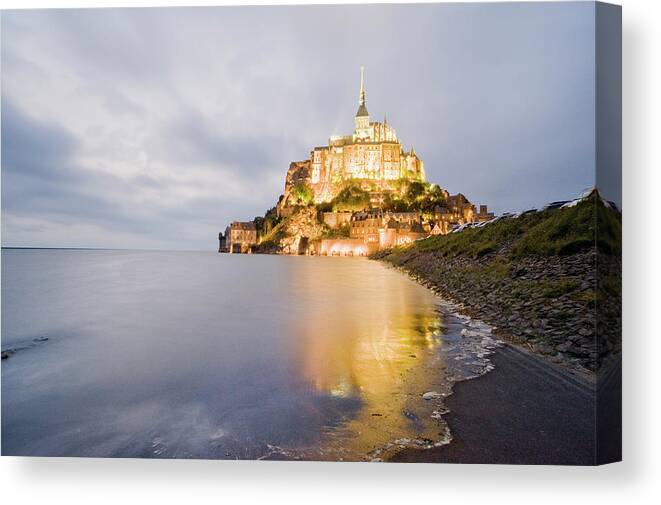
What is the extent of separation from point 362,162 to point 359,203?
26.4ft

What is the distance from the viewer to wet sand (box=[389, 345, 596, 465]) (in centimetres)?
254

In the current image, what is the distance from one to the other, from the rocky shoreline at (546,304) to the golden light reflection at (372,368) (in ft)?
2.87

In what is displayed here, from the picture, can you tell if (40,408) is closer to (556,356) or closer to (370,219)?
(556,356)

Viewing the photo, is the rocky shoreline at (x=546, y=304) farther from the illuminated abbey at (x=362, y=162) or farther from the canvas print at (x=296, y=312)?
the illuminated abbey at (x=362, y=162)

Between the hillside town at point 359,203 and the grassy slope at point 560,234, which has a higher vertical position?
the hillside town at point 359,203

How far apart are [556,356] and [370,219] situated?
132 feet

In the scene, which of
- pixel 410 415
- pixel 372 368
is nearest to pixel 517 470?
pixel 410 415

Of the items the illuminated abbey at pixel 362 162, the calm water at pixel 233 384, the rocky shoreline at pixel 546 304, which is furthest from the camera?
the illuminated abbey at pixel 362 162

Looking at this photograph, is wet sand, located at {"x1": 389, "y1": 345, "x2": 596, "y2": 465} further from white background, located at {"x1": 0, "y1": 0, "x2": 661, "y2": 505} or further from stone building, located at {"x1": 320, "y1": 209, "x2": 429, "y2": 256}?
stone building, located at {"x1": 320, "y1": 209, "x2": 429, "y2": 256}

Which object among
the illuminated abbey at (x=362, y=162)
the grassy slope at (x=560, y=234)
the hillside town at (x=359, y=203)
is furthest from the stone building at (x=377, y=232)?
the grassy slope at (x=560, y=234)

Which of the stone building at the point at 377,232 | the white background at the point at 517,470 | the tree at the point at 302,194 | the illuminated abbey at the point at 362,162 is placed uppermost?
the illuminated abbey at the point at 362,162

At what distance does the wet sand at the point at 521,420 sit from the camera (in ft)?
8.32

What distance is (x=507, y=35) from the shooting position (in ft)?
13.2

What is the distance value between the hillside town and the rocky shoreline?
32.2 meters
